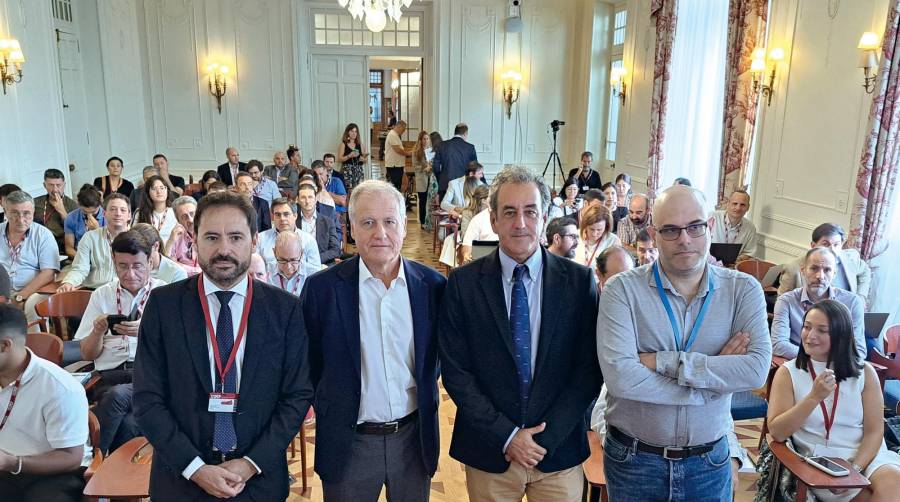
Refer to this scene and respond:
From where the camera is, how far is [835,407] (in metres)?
3.00

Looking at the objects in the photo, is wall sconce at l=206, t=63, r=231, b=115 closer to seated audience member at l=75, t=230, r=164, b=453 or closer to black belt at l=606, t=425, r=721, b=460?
seated audience member at l=75, t=230, r=164, b=453

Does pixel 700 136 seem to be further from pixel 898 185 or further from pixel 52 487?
pixel 52 487

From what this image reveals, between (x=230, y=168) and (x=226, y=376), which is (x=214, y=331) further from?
(x=230, y=168)

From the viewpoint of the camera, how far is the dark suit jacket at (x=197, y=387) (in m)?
2.00

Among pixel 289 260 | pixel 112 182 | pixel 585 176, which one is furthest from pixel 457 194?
pixel 289 260

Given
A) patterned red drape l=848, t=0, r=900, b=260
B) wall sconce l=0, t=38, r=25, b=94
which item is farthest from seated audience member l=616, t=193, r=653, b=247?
wall sconce l=0, t=38, r=25, b=94

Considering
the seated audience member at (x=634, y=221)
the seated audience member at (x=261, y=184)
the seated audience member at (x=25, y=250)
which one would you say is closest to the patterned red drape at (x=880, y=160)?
the seated audience member at (x=634, y=221)

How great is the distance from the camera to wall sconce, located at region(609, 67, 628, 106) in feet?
33.7

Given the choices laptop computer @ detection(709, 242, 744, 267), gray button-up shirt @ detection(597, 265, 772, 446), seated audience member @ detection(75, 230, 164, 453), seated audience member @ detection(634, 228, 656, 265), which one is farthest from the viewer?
laptop computer @ detection(709, 242, 744, 267)

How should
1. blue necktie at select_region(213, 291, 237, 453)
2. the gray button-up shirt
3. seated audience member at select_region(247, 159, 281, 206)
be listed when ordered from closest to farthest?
the gray button-up shirt
blue necktie at select_region(213, 291, 237, 453)
seated audience member at select_region(247, 159, 281, 206)

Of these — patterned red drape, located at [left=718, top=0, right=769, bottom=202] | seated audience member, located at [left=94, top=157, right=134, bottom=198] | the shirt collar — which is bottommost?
seated audience member, located at [left=94, top=157, right=134, bottom=198]

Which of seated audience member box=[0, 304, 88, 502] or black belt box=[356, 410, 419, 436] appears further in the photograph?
seated audience member box=[0, 304, 88, 502]

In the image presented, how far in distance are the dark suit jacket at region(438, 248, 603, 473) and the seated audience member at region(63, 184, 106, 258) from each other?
5365mm

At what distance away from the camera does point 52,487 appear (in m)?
2.50
